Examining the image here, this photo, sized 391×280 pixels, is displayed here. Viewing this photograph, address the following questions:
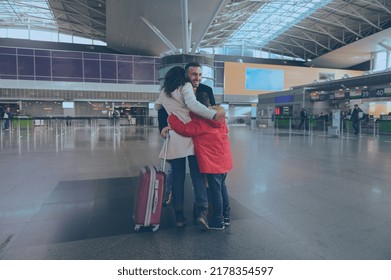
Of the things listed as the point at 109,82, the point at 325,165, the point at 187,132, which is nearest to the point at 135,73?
the point at 109,82

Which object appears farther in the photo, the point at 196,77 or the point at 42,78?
the point at 42,78

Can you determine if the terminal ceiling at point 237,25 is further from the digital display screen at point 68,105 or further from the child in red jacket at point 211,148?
the child in red jacket at point 211,148

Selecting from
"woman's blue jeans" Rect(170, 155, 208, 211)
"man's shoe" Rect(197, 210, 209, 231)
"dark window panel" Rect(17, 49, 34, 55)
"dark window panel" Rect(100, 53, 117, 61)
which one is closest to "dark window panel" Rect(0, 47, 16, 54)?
"dark window panel" Rect(17, 49, 34, 55)

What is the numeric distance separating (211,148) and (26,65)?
129 ft

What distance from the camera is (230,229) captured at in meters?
2.88

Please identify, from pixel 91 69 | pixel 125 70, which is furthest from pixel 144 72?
pixel 91 69

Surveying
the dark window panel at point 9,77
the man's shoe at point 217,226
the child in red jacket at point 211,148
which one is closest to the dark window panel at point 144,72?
the dark window panel at point 9,77

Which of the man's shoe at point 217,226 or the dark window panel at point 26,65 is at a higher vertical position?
the dark window panel at point 26,65

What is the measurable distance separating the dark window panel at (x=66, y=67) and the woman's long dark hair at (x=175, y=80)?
37375 mm

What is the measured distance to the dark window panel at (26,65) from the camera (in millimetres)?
34688

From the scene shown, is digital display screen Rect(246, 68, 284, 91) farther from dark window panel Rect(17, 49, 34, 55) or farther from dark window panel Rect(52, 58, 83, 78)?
dark window panel Rect(17, 49, 34, 55)

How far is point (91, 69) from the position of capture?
37.0m

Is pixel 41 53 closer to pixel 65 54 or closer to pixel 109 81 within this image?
pixel 65 54

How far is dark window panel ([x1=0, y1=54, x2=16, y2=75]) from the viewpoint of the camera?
112ft
